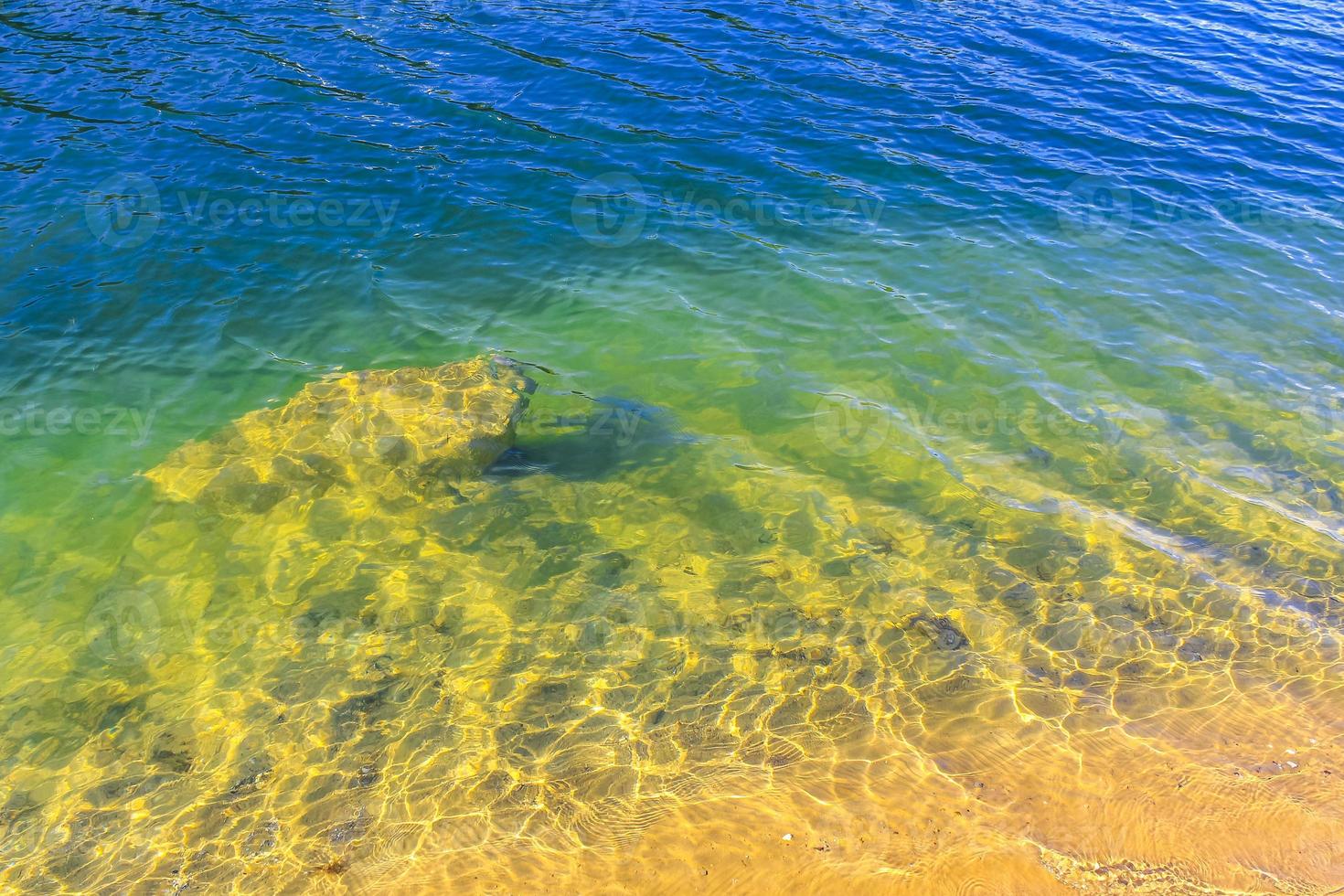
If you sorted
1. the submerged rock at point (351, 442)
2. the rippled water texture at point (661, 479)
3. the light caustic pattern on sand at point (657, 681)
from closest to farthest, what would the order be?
the light caustic pattern on sand at point (657, 681) → the rippled water texture at point (661, 479) → the submerged rock at point (351, 442)

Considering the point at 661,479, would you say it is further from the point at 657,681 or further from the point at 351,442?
the point at 351,442

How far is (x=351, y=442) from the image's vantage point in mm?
9500

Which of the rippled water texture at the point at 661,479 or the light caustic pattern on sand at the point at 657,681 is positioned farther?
the rippled water texture at the point at 661,479

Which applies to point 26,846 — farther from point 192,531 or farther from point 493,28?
point 493,28

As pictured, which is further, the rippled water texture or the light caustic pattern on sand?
the rippled water texture

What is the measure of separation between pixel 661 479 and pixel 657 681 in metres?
2.79

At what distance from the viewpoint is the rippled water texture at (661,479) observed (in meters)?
6.05

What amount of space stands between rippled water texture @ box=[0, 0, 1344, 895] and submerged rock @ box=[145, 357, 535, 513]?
5cm

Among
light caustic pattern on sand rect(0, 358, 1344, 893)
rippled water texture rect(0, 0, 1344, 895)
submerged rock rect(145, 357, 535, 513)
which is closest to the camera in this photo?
light caustic pattern on sand rect(0, 358, 1344, 893)

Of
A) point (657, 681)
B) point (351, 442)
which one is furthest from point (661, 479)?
point (351, 442)

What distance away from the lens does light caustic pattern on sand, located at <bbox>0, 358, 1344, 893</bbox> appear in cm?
577

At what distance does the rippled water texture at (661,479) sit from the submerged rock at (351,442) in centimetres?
5

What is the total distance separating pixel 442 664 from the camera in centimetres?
730

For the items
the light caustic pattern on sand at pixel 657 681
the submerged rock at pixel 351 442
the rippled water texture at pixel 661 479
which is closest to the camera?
the light caustic pattern on sand at pixel 657 681
